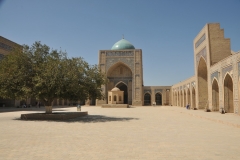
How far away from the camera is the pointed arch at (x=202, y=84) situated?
23250 mm

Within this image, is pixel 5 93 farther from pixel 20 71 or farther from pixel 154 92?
pixel 154 92

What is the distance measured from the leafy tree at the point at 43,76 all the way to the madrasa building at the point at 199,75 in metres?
2.85

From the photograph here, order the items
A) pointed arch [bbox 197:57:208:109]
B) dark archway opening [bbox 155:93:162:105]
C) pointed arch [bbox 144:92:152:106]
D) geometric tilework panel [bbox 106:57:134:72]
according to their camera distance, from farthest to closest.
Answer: pointed arch [bbox 144:92:152:106]
dark archway opening [bbox 155:93:162:105]
geometric tilework panel [bbox 106:57:134:72]
pointed arch [bbox 197:57:208:109]

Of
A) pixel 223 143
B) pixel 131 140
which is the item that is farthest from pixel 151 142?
pixel 223 143

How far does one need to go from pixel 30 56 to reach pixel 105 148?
1031cm

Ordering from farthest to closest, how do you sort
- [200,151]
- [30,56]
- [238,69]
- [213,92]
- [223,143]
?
[213,92]
[238,69]
[30,56]
[223,143]
[200,151]

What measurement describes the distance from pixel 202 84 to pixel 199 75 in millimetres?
1237

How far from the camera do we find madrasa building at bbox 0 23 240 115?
17333mm

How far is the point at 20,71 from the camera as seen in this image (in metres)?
12.4

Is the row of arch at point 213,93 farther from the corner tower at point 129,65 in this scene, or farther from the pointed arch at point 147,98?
the pointed arch at point 147,98

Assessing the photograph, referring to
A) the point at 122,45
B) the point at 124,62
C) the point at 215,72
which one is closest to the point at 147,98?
the point at 124,62

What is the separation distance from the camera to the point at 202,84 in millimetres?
23844

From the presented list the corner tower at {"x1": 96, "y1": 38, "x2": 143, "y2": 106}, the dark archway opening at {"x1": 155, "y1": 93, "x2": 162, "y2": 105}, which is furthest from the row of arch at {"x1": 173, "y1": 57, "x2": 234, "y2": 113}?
the dark archway opening at {"x1": 155, "y1": 93, "x2": 162, "y2": 105}

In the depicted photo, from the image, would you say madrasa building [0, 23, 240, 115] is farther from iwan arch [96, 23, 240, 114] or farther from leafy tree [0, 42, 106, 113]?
leafy tree [0, 42, 106, 113]
